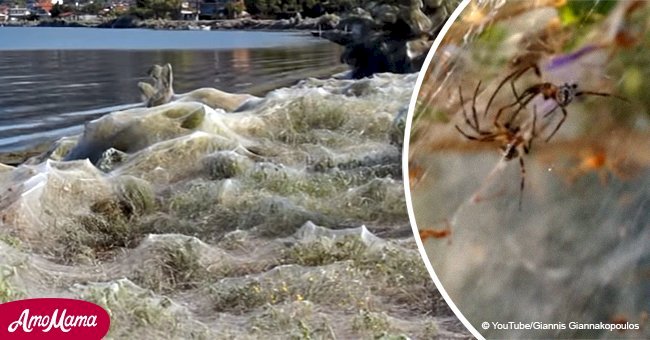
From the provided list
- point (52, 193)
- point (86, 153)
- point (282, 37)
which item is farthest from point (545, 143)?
point (86, 153)

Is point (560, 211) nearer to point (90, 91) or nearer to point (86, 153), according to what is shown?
point (86, 153)

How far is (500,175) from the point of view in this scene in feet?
10.4

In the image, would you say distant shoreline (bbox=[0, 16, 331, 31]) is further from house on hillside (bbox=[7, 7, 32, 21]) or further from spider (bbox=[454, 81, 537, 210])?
spider (bbox=[454, 81, 537, 210])

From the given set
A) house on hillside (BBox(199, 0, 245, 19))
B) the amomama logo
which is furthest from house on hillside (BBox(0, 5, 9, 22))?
the amomama logo

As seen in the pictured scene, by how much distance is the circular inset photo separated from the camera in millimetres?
3137

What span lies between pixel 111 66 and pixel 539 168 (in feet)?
12.3

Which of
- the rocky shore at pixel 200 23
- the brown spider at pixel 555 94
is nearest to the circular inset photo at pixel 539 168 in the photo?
the brown spider at pixel 555 94

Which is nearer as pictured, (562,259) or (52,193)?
(562,259)

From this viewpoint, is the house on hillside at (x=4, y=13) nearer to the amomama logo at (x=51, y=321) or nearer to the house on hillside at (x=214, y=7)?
the house on hillside at (x=214, y=7)

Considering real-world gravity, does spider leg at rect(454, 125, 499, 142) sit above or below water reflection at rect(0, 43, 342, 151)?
above

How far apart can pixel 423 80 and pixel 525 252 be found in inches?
32.5

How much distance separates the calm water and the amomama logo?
195cm

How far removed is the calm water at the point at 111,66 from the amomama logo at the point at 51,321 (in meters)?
1.95

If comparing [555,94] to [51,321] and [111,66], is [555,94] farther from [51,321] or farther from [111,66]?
[111,66]
